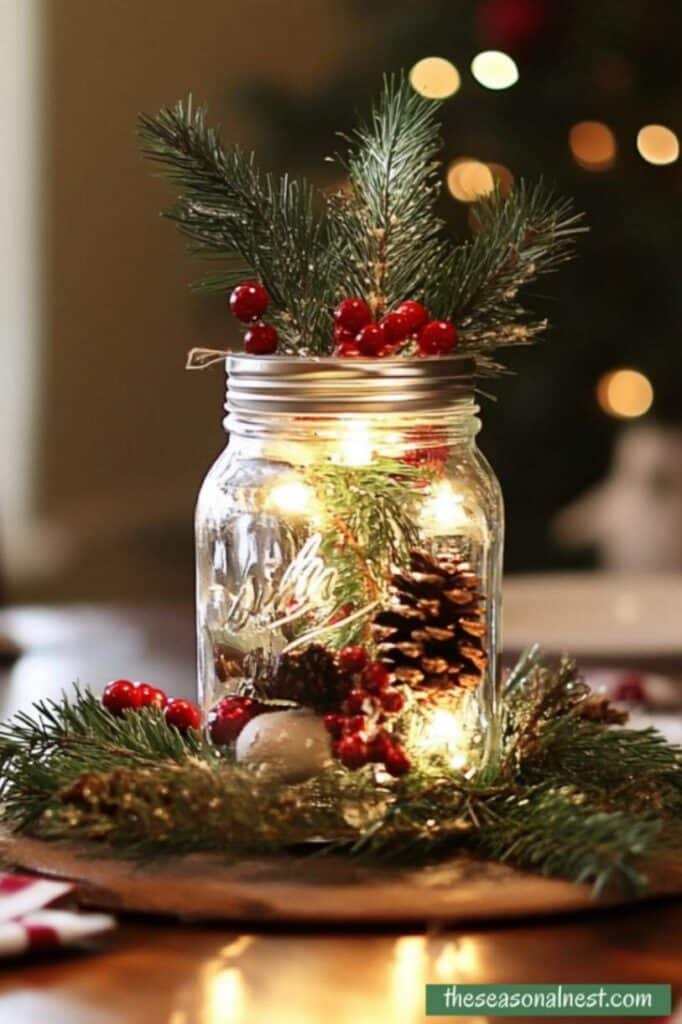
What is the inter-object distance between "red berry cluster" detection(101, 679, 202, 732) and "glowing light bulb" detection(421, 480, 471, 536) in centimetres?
17

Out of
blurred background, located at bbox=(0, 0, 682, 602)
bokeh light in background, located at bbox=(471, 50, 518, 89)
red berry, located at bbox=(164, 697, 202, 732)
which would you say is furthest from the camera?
blurred background, located at bbox=(0, 0, 682, 602)

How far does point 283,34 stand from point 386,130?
329 centimetres

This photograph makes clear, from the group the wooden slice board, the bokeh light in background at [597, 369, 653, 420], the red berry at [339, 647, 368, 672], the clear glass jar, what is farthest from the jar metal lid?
the bokeh light in background at [597, 369, 653, 420]

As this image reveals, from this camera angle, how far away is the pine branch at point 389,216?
1.03 m

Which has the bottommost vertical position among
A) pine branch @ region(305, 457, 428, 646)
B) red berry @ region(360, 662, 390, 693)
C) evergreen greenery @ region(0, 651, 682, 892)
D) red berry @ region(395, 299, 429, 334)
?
evergreen greenery @ region(0, 651, 682, 892)

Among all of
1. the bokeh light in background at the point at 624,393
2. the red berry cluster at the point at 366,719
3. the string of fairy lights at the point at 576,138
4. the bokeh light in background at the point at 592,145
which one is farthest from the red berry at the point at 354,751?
the bokeh light in background at the point at 624,393

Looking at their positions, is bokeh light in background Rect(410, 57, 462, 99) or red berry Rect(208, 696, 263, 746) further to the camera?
bokeh light in background Rect(410, 57, 462, 99)

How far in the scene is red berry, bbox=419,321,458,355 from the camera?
0.97 metres

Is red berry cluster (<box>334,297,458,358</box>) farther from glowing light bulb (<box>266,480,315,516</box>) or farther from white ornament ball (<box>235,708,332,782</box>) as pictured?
white ornament ball (<box>235,708,332,782</box>)

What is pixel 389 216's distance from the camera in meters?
1.04

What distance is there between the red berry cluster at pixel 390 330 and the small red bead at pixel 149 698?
0.76ft

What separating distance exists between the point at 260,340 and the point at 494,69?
1862mm

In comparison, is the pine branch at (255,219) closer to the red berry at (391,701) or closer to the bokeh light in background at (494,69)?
the red berry at (391,701)

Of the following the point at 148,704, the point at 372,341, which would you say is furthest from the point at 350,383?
the point at 148,704
